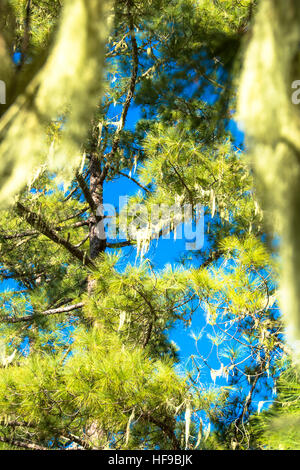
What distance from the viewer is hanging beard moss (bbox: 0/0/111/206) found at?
0.45 meters

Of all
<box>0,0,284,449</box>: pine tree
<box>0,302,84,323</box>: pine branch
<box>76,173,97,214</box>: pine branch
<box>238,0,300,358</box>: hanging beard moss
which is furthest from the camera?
<box>0,302,84,323</box>: pine branch

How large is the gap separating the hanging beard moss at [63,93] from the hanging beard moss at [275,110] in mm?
165

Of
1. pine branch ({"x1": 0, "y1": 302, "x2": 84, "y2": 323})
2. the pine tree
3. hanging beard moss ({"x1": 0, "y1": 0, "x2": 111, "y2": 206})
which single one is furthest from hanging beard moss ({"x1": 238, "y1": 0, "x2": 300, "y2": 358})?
pine branch ({"x1": 0, "y1": 302, "x2": 84, "y2": 323})

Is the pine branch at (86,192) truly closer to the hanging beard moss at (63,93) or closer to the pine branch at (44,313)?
the pine branch at (44,313)

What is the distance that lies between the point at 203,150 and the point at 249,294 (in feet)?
2.96

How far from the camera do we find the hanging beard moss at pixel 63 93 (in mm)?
449

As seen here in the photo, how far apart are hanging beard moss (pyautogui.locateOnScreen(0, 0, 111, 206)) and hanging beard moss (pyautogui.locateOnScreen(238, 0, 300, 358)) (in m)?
0.17

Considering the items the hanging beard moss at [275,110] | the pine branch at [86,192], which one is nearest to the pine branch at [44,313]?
the pine branch at [86,192]

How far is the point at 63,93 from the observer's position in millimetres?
465

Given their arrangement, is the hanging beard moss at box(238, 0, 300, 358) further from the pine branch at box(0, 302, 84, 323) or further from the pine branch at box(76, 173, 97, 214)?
the pine branch at box(0, 302, 84, 323)

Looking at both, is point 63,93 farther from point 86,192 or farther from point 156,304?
point 86,192

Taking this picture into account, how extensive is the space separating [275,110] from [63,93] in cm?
22
